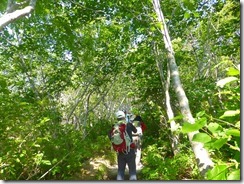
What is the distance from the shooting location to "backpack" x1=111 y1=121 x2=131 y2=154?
3449 millimetres

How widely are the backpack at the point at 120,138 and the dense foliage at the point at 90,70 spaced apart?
1157 mm

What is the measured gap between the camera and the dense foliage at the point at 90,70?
4.20m

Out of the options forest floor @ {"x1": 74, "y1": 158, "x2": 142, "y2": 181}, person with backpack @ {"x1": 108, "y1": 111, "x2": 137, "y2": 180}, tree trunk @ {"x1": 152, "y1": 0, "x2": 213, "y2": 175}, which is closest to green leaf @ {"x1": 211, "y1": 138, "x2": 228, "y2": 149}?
tree trunk @ {"x1": 152, "y1": 0, "x2": 213, "y2": 175}

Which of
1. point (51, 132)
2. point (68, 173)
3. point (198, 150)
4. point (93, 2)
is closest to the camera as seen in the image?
point (198, 150)

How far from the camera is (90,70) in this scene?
8773mm

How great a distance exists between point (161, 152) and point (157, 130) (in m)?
1.50

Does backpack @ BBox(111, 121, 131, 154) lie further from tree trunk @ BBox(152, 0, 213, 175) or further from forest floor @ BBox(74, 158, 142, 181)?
forest floor @ BBox(74, 158, 142, 181)

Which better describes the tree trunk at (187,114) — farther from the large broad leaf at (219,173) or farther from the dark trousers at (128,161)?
the dark trousers at (128,161)

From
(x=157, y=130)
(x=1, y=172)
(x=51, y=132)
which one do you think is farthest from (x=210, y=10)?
(x=1, y=172)

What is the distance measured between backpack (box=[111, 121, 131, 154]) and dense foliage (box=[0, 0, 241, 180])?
1.16 metres

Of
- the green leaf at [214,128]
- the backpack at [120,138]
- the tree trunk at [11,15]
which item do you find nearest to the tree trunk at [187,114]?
the green leaf at [214,128]

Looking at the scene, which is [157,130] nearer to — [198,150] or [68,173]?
[68,173]

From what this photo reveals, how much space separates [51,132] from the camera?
6117 mm

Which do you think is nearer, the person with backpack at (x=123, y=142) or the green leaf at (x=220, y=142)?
the green leaf at (x=220, y=142)
